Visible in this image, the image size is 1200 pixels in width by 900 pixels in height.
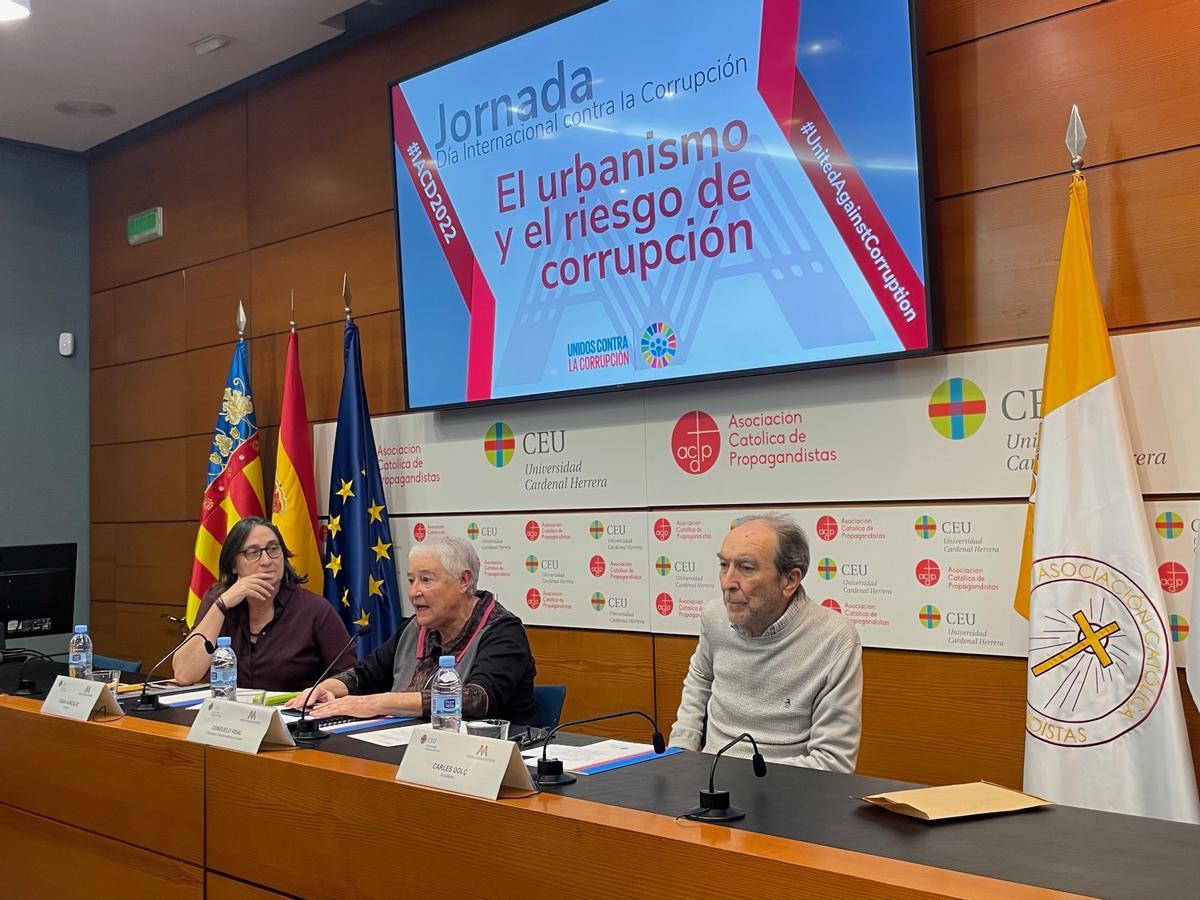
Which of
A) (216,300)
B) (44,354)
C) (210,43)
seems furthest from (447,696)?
(44,354)

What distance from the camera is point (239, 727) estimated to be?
233 cm

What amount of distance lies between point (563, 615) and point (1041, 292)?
6.51 ft

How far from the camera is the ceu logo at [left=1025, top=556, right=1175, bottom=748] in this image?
2.62 m

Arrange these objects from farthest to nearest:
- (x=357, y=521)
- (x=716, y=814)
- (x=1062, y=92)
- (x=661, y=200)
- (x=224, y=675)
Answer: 1. (x=357, y=521)
2. (x=661, y=200)
3. (x=1062, y=92)
4. (x=224, y=675)
5. (x=716, y=814)

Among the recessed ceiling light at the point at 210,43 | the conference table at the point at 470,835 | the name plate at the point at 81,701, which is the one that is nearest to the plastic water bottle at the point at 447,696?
the conference table at the point at 470,835

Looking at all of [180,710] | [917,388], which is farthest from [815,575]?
[180,710]

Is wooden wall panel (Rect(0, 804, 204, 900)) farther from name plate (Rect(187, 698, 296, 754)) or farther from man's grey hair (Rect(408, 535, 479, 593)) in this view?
man's grey hair (Rect(408, 535, 479, 593))

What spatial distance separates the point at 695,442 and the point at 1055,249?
125 cm

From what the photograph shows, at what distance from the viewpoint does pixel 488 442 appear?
438 centimetres

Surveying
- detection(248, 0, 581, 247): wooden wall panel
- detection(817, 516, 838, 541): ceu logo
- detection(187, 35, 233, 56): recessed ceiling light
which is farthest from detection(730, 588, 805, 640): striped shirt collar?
detection(187, 35, 233, 56): recessed ceiling light

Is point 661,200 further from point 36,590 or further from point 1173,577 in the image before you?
point 36,590

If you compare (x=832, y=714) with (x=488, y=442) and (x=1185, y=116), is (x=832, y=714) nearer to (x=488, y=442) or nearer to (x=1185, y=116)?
(x=1185, y=116)

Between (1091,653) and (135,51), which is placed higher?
Answer: (135,51)

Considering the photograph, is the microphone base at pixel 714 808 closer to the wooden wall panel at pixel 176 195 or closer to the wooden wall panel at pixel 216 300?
the wooden wall panel at pixel 216 300
